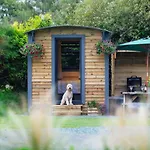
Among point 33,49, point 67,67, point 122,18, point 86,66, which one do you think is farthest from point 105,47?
point 122,18

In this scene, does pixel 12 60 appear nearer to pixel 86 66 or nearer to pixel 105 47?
pixel 86 66

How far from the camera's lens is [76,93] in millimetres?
12352

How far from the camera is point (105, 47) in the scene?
37.5ft

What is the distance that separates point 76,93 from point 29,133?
34.9 feet

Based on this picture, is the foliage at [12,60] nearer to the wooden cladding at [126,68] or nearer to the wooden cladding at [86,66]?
the wooden cladding at [86,66]

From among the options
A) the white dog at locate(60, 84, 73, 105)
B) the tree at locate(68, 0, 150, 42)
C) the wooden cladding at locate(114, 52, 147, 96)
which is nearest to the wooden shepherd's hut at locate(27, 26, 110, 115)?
the white dog at locate(60, 84, 73, 105)

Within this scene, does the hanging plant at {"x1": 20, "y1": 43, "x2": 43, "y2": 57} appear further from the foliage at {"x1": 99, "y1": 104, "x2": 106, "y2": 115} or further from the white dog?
the foliage at {"x1": 99, "y1": 104, "x2": 106, "y2": 115}

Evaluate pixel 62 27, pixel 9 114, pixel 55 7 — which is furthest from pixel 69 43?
pixel 55 7

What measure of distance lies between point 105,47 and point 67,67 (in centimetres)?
228

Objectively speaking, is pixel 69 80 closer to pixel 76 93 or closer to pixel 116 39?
pixel 76 93

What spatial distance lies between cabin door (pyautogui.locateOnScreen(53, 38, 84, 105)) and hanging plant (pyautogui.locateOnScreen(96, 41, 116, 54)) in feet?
2.14

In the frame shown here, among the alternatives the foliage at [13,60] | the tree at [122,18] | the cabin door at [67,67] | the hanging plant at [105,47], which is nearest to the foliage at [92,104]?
the cabin door at [67,67]

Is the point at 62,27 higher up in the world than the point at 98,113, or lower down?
higher up

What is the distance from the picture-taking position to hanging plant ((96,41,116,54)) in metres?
11.4
